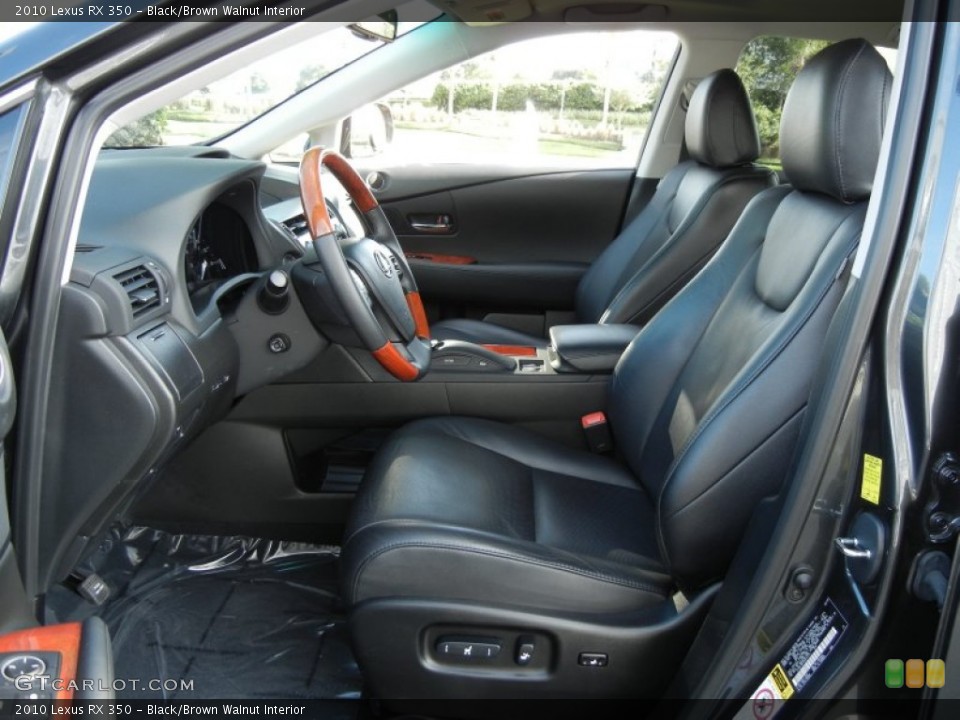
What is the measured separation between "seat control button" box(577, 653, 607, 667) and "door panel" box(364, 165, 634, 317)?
215 centimetres

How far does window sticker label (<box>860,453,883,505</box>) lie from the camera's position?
109cm

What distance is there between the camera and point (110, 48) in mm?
1148

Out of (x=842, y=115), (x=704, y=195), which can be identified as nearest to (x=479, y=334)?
(x=704, y=195)

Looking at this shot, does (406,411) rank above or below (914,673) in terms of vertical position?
below

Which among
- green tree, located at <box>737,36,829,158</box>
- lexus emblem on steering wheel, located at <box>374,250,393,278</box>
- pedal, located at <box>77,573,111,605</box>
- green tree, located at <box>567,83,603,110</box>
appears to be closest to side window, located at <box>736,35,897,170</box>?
green tree, located at <box>737,36,829,158</box>

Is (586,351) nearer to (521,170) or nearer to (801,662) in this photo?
(801,662)

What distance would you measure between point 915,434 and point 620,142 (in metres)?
2.65

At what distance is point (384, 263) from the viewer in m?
1.96

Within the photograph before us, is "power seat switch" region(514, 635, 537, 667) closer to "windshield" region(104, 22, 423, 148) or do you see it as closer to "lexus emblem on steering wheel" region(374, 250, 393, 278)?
"lexus emblem on steering wheel" region(374, 250, 393, 278)

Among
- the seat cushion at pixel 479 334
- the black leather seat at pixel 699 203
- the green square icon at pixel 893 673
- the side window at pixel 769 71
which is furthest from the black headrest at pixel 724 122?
the green square icon at pixel 893 673

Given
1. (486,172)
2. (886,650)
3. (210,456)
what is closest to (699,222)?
(486,172)

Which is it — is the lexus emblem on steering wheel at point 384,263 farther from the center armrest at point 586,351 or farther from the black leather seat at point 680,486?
the center armrest at point 586,351

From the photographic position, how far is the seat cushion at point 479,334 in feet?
9.21

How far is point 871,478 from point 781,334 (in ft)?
1.25
